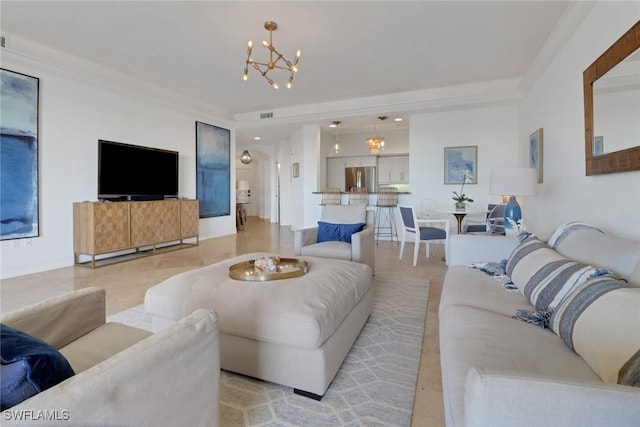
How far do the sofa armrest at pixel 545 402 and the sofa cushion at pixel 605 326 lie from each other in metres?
0.23

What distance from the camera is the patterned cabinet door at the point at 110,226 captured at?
14.3 feet

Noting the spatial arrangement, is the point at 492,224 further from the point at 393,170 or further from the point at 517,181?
the point at 393,170

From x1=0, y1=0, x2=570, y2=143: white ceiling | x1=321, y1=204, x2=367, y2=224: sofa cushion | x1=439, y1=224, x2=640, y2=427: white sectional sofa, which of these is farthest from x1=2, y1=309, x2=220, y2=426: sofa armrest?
x1=0, y1=0, x2=570, y2=143: white ceiling

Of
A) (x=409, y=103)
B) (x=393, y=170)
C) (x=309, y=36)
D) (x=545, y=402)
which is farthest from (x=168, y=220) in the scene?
(x=393, y=170)

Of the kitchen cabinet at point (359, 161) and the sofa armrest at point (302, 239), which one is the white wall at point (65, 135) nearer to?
the sofa armrest at point (302, 239)

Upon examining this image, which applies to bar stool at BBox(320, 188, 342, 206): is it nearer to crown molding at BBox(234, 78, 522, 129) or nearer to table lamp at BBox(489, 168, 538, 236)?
crown molding at BBox(234, 78, 522, 129)

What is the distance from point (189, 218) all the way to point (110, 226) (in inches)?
61.0

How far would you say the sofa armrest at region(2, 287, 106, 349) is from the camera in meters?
1.15

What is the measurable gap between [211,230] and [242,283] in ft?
18.1

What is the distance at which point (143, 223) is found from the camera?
5.02 metres

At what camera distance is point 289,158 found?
9797mm

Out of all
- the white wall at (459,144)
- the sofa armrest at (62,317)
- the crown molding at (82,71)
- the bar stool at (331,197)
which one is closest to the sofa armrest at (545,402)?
the sofa armrest at (62,317)

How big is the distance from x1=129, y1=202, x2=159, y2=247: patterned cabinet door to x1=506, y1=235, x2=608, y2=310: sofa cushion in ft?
16.1

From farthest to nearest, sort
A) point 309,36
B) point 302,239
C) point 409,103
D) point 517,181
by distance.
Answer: point 409,103 < point 309,36 < point 302,239 < point 517,181
